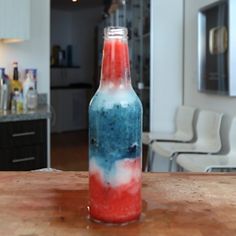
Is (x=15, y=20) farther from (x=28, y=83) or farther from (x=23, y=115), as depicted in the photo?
(x=23, y=115)

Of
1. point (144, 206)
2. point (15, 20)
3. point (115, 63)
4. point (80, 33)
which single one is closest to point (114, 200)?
point (144, 206)

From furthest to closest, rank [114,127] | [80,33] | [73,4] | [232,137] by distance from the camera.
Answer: [80,33]
[73,4]
[232,137]
[114,127]

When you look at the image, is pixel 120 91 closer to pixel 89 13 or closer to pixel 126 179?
pixel 126 179

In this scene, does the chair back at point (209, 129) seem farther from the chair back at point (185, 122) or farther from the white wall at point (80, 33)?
the white wall at point (80, 33)

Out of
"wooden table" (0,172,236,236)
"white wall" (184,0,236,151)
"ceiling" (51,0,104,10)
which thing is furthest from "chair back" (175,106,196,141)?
"ceiling" (51,0,104,10)

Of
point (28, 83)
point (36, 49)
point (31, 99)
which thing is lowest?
point (31, 99)

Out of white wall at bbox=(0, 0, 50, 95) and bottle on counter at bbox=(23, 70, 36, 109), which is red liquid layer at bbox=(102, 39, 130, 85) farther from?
white wall at bbox=(0, 0, 50, 95)
